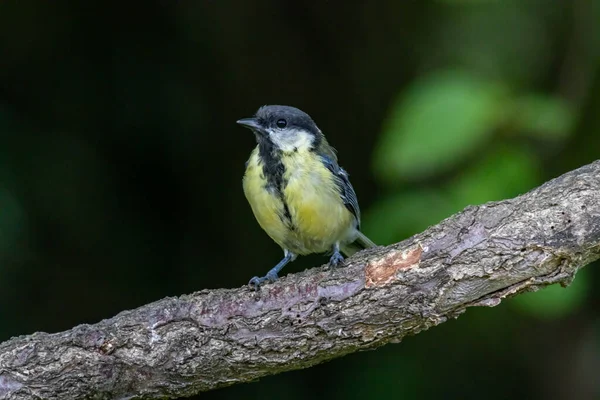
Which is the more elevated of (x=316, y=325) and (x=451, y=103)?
(x=451, y=103)

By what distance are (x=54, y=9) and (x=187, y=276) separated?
5.93 ft

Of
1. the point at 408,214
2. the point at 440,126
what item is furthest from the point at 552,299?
the point at 440,126

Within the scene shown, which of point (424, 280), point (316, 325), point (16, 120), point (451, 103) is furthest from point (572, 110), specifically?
point (16, 120)

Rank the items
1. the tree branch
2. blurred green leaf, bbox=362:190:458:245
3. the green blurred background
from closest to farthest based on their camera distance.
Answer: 1. the tree branch
2. blurred green leaf, bbox=362:190:458:245
3. the green blurred background

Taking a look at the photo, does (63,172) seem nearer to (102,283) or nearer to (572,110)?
(102,283)

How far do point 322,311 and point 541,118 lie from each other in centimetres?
130

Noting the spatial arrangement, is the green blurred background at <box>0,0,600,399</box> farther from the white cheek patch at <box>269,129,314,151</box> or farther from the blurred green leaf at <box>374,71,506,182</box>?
the blurred green leaf at <box>374,71,506,182</box>

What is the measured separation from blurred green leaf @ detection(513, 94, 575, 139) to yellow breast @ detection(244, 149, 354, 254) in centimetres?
94

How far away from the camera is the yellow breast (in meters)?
3.68

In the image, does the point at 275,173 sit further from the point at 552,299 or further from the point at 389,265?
the point at 552,299

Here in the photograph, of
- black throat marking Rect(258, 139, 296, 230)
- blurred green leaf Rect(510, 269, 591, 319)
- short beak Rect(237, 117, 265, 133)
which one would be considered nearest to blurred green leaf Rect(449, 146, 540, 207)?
blurred green leaf Rect(510, 269, 591, 319)

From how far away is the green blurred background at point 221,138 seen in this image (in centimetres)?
441

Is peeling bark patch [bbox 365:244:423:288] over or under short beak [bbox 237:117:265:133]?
under

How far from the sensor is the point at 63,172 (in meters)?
4.49
